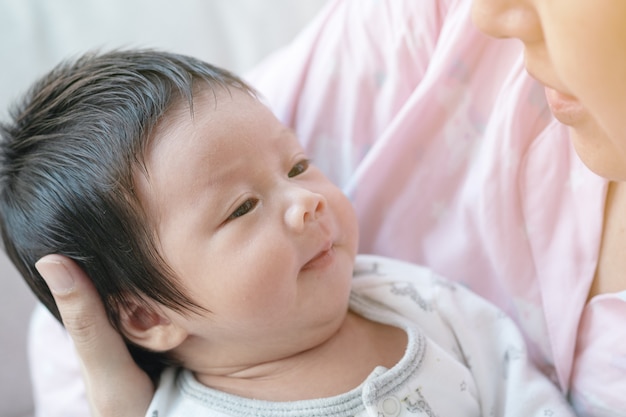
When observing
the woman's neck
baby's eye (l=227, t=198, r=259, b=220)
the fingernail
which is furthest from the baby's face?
the woman's neck

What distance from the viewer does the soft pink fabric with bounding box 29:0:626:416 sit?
82 cm

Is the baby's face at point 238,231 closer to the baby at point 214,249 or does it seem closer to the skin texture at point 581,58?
the baby at point 214,249

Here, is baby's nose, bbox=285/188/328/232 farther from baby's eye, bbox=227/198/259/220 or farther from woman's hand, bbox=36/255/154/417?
woman's hand, bbox=36/255/154/417

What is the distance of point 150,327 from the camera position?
855 mm

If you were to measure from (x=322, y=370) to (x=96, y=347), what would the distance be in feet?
0.89

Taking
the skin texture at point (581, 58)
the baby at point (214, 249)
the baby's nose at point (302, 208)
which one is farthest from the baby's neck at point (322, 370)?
the skin texture at point (581, 58)

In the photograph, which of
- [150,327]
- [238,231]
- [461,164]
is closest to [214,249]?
[238,231]

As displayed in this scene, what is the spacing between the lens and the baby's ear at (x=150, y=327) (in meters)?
0.84

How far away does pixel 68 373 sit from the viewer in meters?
1.08

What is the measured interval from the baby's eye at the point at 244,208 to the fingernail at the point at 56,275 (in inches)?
7.7

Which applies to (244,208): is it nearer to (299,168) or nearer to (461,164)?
(299,168)

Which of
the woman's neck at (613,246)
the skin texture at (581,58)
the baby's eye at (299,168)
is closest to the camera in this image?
the skin texture at (581,58)

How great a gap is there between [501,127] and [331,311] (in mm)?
314

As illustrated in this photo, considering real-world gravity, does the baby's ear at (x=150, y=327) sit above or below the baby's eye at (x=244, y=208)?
below
